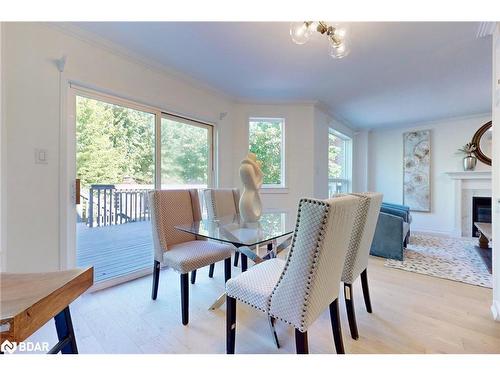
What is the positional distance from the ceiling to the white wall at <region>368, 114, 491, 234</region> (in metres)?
0.84

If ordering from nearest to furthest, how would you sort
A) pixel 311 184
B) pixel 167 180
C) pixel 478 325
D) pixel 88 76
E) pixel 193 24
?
pixel 478 325 < pixel 193 24 < pixel 88 76 < pixel 167 180 < pixel 311 184

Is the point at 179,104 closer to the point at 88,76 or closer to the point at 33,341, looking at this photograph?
the point at 88,76

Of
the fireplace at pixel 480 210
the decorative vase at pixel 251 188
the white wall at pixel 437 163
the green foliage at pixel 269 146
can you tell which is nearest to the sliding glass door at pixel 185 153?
the green foliage at pixel 269 146

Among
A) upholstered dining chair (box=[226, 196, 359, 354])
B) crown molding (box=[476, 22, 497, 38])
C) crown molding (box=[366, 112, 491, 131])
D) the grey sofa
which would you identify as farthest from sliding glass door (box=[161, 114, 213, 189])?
crown molding (box=[366, 112, 491, 131])

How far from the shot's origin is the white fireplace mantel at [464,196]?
4.42 metres

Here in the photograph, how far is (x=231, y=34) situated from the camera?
202 centimetres

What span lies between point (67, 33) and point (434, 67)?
11.6ft

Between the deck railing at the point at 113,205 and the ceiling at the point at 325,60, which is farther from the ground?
the ceiling at the point at 325,60

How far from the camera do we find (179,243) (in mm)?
2180

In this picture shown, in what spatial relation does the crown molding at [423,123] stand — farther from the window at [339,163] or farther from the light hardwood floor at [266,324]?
the light hardwood floor at [266,324]

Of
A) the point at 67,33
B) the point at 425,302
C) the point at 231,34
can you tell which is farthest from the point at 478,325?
the point at 67,33

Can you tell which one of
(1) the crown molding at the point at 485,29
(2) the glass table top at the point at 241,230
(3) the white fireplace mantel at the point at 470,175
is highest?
(1) the crown molding at the point at 485,29

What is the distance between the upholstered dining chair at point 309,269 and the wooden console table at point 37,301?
766 mm

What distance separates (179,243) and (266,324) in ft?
3.28
